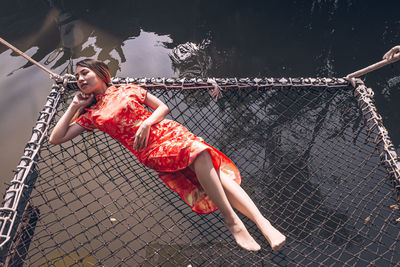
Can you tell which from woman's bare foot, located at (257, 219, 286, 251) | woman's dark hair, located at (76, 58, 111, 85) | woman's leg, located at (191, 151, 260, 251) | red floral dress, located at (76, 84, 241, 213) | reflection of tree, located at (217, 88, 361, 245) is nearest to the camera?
woman's bare foot, located at (257, 219, 286, 251)

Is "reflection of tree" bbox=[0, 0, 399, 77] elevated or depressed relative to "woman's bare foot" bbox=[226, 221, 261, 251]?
elevated

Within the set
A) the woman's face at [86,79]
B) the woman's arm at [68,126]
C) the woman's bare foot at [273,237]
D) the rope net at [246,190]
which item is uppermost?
the woman's face at [86,79]

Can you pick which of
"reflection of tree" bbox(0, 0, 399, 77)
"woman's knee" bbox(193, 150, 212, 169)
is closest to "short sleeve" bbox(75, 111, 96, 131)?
"woman's knee" bbox(193, 150, 212, 169)

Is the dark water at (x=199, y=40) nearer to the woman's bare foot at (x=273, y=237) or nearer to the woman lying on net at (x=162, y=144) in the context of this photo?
the woman lying on net at (x=162, y=144)

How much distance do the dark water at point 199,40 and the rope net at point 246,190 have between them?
0.63 metres

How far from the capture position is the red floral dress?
1.53 metres

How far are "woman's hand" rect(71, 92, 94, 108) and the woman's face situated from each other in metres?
0.05

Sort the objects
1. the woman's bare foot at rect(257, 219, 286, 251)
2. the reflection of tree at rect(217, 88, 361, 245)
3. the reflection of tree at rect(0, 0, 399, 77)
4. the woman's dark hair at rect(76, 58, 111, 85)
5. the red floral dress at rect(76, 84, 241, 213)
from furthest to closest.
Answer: the reflection of tree at rect(0, 0, 399, 77) → the reflection of tree at rect(217, 88, 361, 245) → the woman's dark hair at rect(76, 58, 111, 85) → the red floral dress at rect(76, 84, 241, 213) → the woman's bare foot at rect(257, 219, 286, 251)

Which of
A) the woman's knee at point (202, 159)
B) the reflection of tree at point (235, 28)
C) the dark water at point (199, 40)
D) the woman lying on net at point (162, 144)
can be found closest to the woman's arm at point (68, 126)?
the woman lying on net at point (162, 144)

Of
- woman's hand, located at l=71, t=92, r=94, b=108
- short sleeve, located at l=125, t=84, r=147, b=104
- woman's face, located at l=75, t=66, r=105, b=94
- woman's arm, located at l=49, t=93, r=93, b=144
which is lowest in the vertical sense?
woman's arm, located at l=49, t=93, r=93, b=144

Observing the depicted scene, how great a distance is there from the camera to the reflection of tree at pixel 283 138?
2.13m

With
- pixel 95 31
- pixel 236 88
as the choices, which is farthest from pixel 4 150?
pixel 236 88

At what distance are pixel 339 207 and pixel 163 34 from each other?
277 centimetres

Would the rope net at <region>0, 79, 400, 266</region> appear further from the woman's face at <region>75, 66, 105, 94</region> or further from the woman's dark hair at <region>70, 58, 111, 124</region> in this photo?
the woman's face at <region>75, 66, 105, 94</region>
